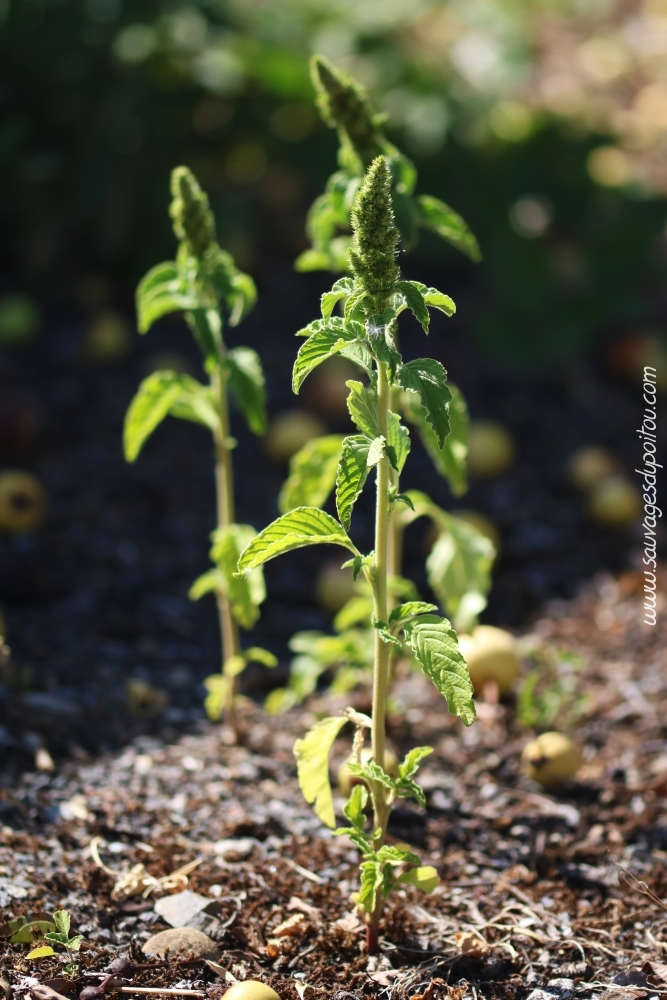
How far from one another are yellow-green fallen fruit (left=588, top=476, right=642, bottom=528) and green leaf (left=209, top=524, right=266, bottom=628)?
2.03 metres

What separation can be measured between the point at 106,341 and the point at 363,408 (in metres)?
3.09

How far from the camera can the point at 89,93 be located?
5.17 m

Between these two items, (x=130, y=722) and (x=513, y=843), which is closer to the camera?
(x=513, y=843)

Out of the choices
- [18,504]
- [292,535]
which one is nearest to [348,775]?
[292,535]

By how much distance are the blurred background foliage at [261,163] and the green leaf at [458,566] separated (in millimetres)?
2056

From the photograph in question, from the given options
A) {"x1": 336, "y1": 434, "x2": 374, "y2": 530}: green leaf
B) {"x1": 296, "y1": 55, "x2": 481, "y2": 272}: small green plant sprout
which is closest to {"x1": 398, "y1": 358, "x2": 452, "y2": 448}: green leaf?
{"x1": 336, "y1": 434, "x2": 374, "y2": 530}: green leaf

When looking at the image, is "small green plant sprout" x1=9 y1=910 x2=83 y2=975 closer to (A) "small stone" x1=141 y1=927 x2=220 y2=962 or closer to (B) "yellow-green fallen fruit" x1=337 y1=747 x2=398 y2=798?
(A) "small stone" x1=141 y1=927 x2=220 y2=962

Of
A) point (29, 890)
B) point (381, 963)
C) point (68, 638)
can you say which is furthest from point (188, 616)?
point (381, 963)

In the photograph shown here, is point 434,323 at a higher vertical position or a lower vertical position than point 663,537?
higher

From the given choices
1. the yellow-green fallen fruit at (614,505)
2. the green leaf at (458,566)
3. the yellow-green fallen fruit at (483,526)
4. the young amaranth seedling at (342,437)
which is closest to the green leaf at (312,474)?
the young amaranth seedling at (342,437)

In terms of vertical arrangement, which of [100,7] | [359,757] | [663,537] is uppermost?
[100,7]

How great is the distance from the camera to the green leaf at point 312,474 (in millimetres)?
2688

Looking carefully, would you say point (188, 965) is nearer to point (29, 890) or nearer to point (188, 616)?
point (29, 890)

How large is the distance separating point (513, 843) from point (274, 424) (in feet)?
7.65
